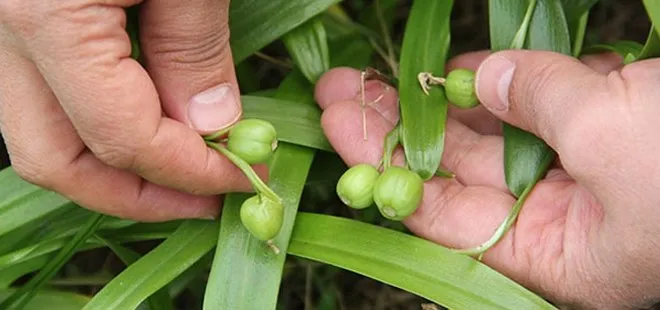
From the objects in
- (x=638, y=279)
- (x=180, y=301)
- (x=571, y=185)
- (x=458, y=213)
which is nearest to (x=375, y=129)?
(x=458, y=213)

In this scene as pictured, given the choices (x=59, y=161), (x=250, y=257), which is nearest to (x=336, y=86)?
(x=250, y=257)

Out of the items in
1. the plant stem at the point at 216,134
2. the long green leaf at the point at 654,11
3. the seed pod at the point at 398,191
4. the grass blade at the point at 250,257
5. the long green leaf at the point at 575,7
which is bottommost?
the grass blade at the point at 250,257

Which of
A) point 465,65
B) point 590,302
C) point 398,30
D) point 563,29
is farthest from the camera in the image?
point 398,30

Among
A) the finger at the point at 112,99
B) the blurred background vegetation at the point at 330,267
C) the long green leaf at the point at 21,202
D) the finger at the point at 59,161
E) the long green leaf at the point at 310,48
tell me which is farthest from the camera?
the blurred background vegetation at the point at 330,267

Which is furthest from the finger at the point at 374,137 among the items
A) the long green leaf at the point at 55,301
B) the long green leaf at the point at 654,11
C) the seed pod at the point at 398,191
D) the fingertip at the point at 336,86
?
the long green leaf at the point at 55,301

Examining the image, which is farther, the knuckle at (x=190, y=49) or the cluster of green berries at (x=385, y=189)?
the cluster of green berries at (x=385, y=189)

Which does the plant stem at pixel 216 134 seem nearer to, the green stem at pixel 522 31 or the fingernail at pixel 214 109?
the fingernail at pixel 214 109

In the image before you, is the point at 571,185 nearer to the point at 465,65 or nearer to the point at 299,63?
the point at 465,65
